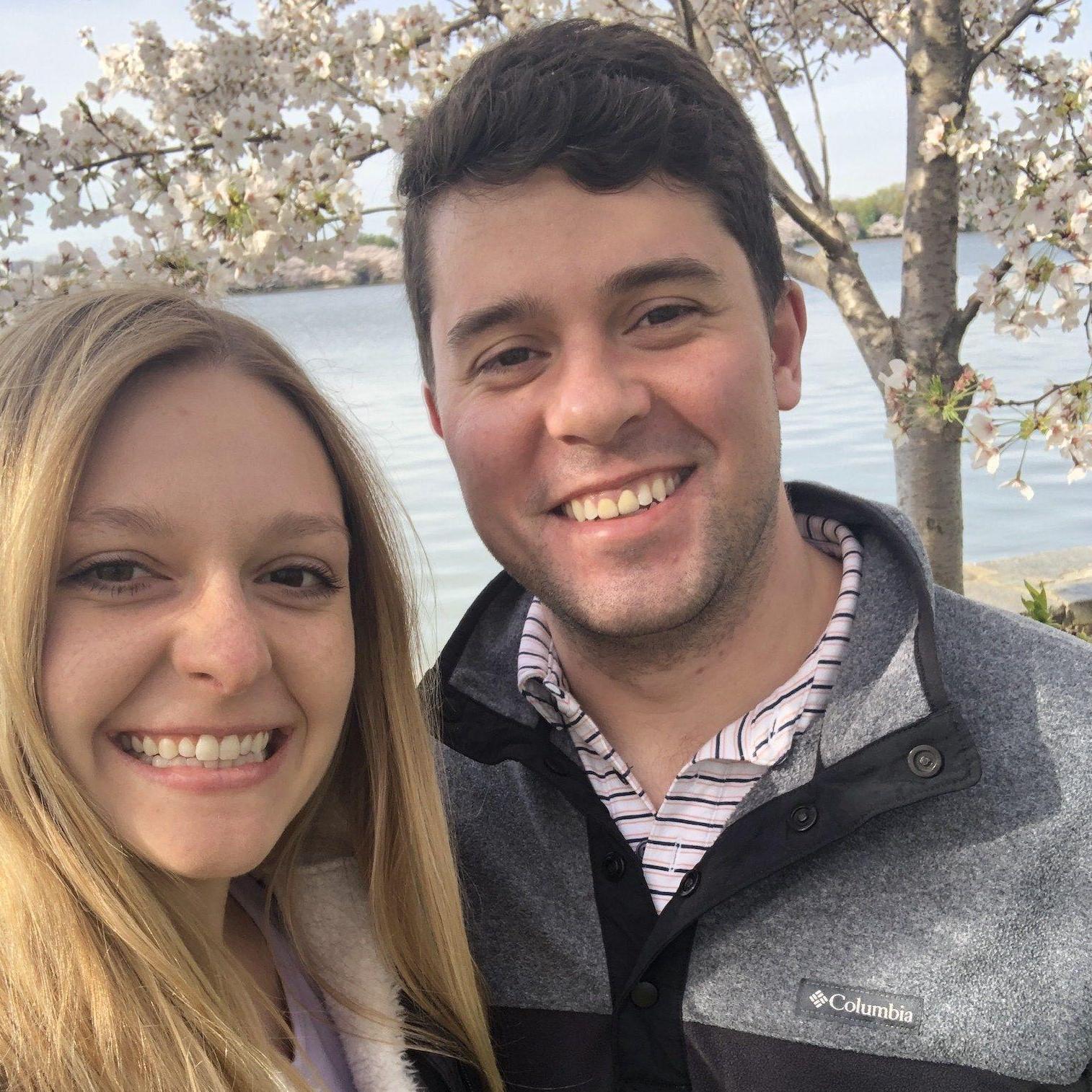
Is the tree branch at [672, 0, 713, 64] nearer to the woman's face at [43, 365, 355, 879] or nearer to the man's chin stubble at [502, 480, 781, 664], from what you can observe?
the man's chin stubble at [502, 480, 781, 664]

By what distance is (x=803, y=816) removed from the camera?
5.64ft

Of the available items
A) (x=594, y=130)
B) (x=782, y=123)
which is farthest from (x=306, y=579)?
(x=782, y=123)

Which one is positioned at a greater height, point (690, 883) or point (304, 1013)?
point (690, 883)

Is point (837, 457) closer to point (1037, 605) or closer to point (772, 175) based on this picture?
point (1037, 605)

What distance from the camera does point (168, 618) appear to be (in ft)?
4.80

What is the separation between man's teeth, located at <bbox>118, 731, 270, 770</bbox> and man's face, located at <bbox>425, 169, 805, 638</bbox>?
2.38ft

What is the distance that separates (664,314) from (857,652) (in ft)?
2.17

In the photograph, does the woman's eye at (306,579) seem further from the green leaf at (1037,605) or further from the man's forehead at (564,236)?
the green leaf at (1037,605)

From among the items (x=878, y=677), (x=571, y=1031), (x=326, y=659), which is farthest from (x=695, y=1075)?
(x=326, y=659)

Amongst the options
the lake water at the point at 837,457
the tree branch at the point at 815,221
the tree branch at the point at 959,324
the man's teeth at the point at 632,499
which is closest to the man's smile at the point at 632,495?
the man's teeth at the point at 632,499

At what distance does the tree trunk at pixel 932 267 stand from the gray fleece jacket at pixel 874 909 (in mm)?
2718

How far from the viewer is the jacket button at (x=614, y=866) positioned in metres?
1.86

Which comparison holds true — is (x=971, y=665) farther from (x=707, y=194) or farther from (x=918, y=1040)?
(x=707, y=194)

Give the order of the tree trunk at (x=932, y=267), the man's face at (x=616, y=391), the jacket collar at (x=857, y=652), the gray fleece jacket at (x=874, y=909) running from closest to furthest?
1. the gray fleece jacket at (x=874, y=909)
2. the jacket collar at (x=857, y=652)
3. the man's face at (x=616, y=391)
4. the tree trunk at (x=932, y=267)
